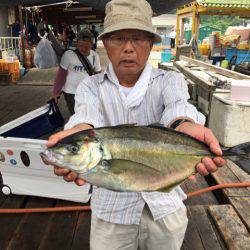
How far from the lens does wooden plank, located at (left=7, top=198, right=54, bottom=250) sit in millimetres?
3512

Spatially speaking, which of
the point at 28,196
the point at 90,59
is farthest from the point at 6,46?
the point at 28,196

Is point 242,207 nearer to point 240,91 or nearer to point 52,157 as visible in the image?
point 240,91

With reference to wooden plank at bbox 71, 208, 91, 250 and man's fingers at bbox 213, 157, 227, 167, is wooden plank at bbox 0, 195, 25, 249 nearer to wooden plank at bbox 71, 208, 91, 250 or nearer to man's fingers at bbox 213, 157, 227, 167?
wooden plank at bbox 71, 208, 91, 250

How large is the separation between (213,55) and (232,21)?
217ft

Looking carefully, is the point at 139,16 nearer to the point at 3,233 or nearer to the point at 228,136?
the point at 3,233

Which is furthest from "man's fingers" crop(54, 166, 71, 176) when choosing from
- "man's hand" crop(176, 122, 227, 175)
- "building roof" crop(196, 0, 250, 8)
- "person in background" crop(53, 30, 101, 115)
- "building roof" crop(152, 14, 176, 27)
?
"building roof" crop(152, 14, 176, 27)

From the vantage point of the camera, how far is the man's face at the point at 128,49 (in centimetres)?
193

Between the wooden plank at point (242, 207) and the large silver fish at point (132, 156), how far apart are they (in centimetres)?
244

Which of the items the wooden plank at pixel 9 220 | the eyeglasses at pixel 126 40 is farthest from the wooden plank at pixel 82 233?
the eyeglasses at pixel 126 40

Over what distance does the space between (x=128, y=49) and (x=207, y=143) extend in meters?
0.70

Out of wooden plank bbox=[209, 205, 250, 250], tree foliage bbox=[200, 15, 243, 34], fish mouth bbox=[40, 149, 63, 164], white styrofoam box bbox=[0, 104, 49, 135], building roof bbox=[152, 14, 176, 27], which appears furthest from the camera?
tree foliage bbox=[200, 15, 243, 34]

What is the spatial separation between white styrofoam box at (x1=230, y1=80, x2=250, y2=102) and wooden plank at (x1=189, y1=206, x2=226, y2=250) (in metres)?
2.65

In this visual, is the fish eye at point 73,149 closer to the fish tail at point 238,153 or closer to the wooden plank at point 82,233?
the fish tail at point 238,153

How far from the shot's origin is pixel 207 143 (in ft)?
5.68
